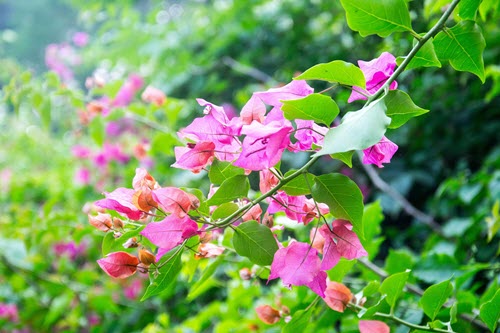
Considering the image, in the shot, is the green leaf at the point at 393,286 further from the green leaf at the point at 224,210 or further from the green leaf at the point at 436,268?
the green leaf at the point at 436,268

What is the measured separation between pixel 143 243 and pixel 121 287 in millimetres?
1658

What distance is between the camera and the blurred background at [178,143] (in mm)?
1164

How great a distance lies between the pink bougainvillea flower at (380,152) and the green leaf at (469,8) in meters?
0.14

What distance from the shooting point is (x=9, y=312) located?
1.80m

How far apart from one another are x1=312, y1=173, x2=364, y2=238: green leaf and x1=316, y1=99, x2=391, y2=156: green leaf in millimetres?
62

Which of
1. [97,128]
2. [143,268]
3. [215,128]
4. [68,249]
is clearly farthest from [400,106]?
[68,249]

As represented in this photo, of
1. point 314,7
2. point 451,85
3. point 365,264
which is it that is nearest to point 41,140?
point 314,7

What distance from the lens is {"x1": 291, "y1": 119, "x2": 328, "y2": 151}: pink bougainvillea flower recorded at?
1.40 ft

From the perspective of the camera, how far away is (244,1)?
2318 mm

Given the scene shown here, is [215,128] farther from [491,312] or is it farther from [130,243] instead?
[491,312]

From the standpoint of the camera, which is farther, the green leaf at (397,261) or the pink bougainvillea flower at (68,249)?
the pink bougainvillea flower at (68,249)

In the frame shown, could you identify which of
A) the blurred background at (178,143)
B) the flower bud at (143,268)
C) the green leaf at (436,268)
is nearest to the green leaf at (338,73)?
the flower bud at (143,268)

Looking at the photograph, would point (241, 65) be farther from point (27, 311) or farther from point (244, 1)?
point (27, 311)

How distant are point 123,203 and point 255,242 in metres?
0.12
